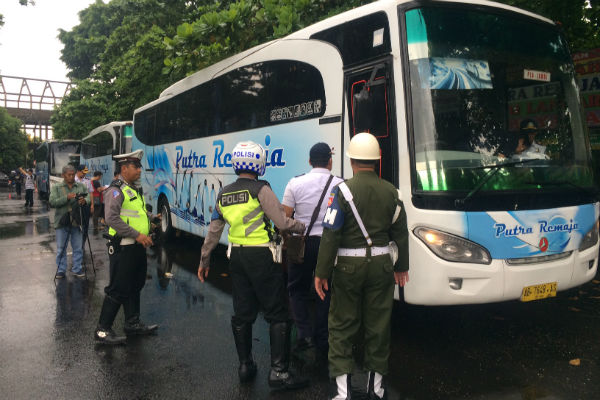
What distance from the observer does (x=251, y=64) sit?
770cm

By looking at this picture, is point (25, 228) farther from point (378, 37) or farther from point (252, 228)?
point (378, 37)

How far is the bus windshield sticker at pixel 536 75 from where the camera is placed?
5094 mm

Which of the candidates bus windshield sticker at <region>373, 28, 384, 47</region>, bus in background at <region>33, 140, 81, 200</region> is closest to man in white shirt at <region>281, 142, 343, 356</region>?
bus windshield sticker at <region>373, 28, 384, 47</region>

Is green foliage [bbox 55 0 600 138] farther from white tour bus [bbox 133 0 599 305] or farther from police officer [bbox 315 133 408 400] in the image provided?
police officer [bbox 315 133 408 400]

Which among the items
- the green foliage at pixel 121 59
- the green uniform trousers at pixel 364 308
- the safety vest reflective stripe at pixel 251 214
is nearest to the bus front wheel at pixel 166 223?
the green foliage at pixel 121 59

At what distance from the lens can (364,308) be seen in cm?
374

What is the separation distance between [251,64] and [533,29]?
3.99 meters

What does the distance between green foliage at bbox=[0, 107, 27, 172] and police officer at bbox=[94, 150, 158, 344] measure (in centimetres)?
5411

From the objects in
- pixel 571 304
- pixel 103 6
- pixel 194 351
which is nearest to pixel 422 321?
pixel 571 304

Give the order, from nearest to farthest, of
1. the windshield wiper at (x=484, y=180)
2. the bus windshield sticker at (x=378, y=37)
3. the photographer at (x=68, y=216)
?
1. the windshield wiper at (x=484, y=180)
2. the bus windshield sticker at (x=378, y=37)
3. the photographer at (x=68, y=216)

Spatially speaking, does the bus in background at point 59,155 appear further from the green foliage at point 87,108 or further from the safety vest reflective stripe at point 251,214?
the safety vest reflective stripe at point 251,214

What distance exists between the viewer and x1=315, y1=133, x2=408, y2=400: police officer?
3.60m

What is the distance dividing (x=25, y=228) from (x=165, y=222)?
643cm

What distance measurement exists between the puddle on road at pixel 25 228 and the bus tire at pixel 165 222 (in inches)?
175
